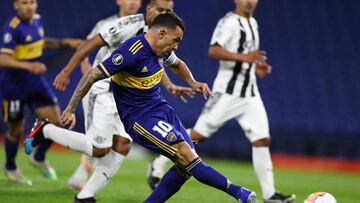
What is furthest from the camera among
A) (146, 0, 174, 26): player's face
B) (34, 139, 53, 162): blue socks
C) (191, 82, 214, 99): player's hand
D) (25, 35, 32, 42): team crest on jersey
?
(34, 139, 53, 162): blue socks

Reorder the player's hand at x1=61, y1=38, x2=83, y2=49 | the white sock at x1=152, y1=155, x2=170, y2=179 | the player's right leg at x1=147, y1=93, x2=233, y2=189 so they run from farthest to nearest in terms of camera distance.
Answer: the player's hand at x1=61, y1=38, x2=83, y2=49 → the white sock at x1=152, y1=155, x2=170, y2=179 → the player's right leg at x1=147, y1=93, x2=233, y2=189

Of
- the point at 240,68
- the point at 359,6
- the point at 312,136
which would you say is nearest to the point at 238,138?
the point at 312,136

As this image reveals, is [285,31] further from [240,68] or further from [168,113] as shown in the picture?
[168,113]

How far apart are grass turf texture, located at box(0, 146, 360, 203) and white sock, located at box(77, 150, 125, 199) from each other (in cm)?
43

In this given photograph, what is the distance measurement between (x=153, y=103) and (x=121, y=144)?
112 cm

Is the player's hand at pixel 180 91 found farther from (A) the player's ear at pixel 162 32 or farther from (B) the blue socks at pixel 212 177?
(B) the blue socks at pixel 212 177

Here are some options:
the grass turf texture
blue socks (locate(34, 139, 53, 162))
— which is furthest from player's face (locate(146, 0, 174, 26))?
blue socks (locate(34, 139, 53, 162))

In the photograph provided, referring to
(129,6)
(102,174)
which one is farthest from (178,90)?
(129,6)

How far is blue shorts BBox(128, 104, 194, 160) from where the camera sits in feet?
18.8

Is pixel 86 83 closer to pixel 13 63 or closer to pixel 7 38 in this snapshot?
pixel 13 63

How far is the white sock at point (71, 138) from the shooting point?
6.83 meters

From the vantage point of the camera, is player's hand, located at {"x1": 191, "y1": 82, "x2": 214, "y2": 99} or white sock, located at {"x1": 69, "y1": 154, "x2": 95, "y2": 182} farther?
white sock, located at {"x1": 69, "y1": 154, "x2": 95, "y2": 182}

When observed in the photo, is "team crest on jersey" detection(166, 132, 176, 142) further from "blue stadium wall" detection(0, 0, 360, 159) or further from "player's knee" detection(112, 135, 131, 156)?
"blue stadium wall" detection(0, 0, 360, 159)

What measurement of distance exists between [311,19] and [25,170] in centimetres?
950
